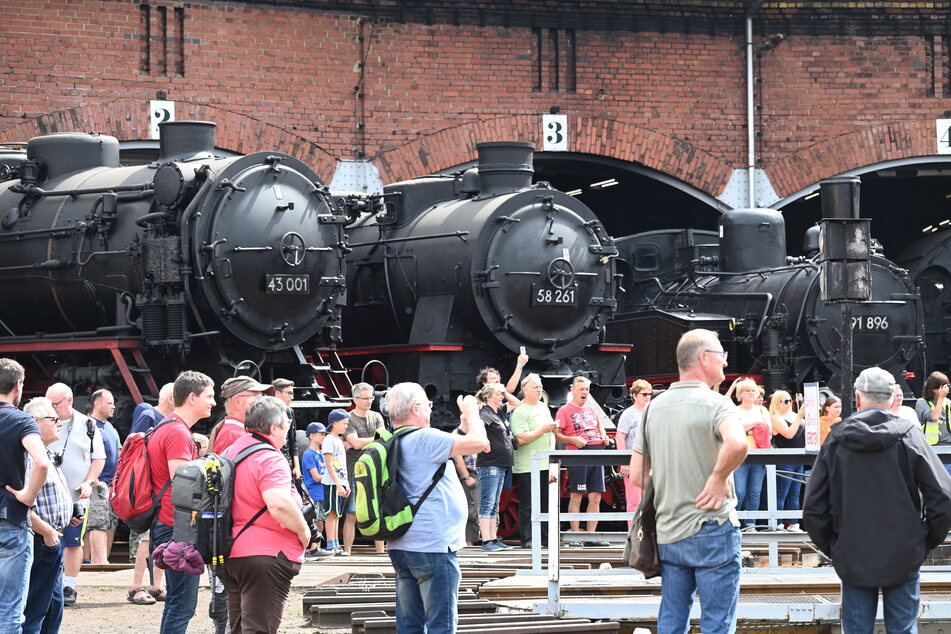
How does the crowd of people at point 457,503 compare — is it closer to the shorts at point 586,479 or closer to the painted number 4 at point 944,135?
the shorts at point 586,479

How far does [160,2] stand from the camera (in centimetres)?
2041

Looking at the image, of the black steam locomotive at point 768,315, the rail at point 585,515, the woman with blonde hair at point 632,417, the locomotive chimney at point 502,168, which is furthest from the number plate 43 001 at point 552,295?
the rail at point 585,515

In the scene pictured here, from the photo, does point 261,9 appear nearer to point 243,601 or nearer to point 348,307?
point 348,307

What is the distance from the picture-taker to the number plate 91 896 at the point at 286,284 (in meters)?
13.6

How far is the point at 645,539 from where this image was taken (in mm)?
6492

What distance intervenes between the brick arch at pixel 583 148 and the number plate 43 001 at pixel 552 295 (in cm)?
671

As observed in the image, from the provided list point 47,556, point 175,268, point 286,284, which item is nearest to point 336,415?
point 286,284

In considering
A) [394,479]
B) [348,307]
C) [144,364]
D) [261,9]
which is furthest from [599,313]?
[394,479]

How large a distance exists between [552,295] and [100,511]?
568 cm

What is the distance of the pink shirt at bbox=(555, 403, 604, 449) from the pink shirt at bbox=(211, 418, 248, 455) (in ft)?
19.6

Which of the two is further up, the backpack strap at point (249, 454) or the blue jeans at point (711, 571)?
the backpack strap at point (249, 454)

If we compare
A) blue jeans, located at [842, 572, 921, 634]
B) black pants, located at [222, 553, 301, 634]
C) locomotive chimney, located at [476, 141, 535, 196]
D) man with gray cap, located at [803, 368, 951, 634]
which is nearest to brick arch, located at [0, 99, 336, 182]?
locomotive chimney, located at [476, 141, 535, 196]

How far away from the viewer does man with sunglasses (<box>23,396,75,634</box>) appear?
747cm

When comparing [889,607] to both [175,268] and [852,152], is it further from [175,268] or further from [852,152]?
[852,152]
